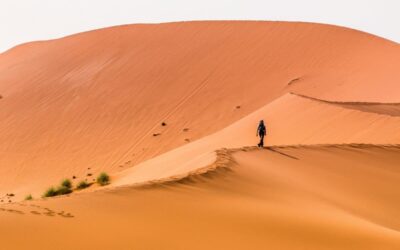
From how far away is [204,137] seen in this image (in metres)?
22.0

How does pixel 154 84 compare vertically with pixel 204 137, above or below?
above

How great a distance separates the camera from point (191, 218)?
6895 mm

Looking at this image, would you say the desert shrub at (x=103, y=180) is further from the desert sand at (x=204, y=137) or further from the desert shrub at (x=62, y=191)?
the desert shrub at (x=62, y=191)

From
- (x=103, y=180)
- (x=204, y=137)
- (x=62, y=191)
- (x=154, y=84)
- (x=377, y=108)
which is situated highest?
(x=154, y=84)

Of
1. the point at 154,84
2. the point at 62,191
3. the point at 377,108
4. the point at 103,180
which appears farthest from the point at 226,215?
the point at 154,84

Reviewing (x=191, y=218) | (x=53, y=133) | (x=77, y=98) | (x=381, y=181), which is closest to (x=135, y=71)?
(x=77, y=98)

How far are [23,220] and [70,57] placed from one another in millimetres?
37007

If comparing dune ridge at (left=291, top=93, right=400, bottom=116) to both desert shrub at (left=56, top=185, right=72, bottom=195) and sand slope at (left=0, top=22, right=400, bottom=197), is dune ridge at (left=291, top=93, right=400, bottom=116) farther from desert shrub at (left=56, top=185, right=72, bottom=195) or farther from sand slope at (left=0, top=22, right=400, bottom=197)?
desert shrub at (left=56, top=185, right=72, bottom=195)

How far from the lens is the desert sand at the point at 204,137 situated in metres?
6.64

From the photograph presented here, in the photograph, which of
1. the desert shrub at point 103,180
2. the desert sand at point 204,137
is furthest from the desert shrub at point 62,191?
the desert sand at point 204,137

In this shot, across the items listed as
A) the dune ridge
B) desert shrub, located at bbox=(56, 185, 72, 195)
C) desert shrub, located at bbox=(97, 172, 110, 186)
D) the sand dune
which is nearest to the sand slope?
desert shrub, located at bbox=(56, 185, 72, 195)

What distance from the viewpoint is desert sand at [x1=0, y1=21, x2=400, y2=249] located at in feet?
21.8

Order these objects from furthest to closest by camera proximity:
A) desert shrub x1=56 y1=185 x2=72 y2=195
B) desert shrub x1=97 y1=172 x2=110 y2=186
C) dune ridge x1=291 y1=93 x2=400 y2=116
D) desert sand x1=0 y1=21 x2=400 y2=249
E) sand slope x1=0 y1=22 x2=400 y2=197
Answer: sand slope x1=0 y1=22 x2=400 y2=197 → dune ridge x1=291 y1=93 x2=400 y2=116 → desert shrub x1=56 y1=185 x2=72 y2=195 → desert shrub x1=97 y1=172 x2=110 y2=186 → desert sand x1=0 y1=21 x2=400 y2=249

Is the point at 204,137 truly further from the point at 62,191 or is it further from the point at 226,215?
the point at 226,215
